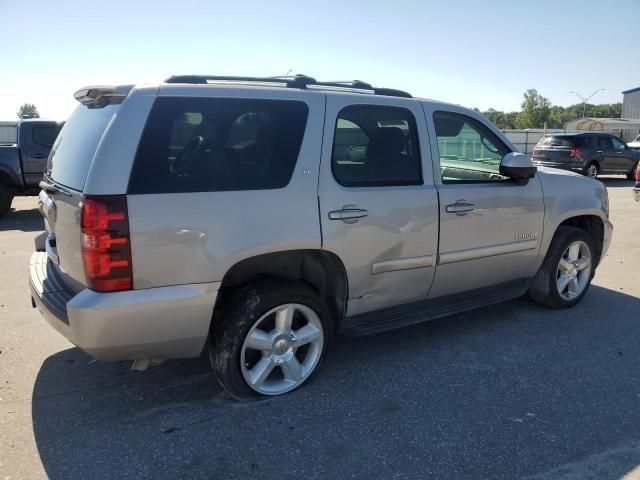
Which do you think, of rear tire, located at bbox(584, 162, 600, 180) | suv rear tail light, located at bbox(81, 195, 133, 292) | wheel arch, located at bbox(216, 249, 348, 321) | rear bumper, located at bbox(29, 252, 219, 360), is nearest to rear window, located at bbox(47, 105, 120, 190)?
suv rear tail light, located at bbox(81, 195, 133, 292)

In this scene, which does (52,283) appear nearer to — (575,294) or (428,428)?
(428,428)

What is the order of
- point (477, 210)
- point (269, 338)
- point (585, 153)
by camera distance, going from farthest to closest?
point (585, 153) → point (477, 210) → point (269, 338)

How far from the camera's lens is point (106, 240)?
2.66m

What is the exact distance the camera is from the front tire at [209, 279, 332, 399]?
311 cm

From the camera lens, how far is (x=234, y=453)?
277 cm

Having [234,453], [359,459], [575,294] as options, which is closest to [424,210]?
[359,459]

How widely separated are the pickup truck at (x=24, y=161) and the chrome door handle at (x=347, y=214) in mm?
8641

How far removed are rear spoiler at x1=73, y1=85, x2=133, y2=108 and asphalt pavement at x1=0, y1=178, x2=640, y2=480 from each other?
178 centimetres

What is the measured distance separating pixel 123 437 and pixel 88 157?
1.53 meters

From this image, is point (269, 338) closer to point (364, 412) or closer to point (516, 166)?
point (364, 412)

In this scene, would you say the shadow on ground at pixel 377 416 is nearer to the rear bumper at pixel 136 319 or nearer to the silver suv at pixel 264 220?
the silver suv at pixel 264 220

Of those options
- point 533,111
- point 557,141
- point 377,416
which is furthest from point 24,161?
point 533,111

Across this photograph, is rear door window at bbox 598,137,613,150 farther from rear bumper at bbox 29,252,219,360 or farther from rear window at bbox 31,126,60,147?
rear bumper at bbox 29,252,219,360

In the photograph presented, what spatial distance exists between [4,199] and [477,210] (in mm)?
9316
